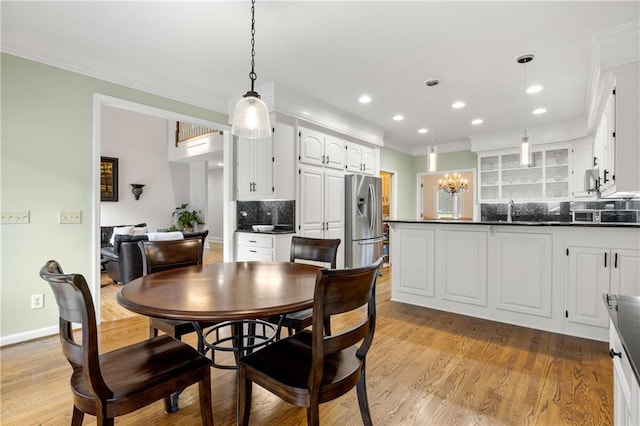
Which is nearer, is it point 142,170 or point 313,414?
point 313,414

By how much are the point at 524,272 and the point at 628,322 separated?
2.36 m

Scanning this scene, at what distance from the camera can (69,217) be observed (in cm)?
298

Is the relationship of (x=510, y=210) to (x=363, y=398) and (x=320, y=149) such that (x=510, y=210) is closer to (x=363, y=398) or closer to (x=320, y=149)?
(x=320, y=149)

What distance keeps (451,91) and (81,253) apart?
14.2 ft

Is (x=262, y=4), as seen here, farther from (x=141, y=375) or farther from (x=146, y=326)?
(x=146, y=326)

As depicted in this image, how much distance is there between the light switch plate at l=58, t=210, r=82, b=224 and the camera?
2.94 meters

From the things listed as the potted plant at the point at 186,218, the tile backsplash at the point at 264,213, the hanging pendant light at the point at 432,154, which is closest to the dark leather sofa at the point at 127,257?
the tile backsplash at the point at 264,213

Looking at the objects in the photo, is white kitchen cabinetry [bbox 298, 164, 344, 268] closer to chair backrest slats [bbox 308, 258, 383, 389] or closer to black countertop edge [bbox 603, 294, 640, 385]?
chair backrest slats [bbox 308, 258, 383, 389]

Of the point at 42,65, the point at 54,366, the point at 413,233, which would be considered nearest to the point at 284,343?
the point at 54,366

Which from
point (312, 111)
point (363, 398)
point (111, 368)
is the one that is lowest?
point (363, 398)

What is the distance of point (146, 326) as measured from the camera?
3.10 metres

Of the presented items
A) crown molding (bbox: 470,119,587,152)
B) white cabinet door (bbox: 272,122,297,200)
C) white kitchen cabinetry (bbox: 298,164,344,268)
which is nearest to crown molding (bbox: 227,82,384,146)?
white cabinet door (bbox: 272,122,297,200)

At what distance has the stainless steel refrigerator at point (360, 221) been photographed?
16.4 ft

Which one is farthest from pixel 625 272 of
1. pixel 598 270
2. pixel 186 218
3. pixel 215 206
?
pixel 215 206
